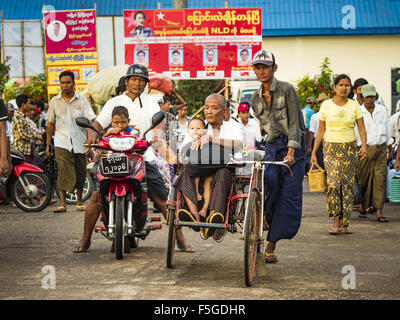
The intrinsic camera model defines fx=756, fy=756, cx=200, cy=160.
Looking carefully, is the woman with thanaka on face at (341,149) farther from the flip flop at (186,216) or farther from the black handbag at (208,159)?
the flip flop at (186,216)

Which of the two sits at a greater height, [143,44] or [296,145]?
[143,44]

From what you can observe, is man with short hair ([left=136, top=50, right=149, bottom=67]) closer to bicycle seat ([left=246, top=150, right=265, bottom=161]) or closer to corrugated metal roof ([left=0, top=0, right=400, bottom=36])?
corrugated metal roof ([left=0, top=0, right=400, bottom=36])

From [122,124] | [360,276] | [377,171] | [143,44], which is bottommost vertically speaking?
[360,276]

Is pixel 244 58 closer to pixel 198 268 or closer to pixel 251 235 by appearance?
pixel 198 268

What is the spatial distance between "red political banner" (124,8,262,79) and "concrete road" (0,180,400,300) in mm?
12100

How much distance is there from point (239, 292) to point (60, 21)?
16545 mm

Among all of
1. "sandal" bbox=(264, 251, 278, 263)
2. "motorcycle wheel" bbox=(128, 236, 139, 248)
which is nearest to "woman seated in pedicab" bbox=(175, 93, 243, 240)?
"sandal" bbox=(264, 251, 278, 263)

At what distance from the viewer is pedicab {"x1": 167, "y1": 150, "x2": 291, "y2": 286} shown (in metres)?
6.53

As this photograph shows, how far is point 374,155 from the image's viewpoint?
453 inches

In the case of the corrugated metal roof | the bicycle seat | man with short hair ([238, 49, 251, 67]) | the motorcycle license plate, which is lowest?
the motorcycle license plate

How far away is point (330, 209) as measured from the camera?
1001cm

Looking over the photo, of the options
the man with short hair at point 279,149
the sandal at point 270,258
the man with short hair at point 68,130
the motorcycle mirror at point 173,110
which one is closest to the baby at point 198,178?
the man with short hair at point 279,149
